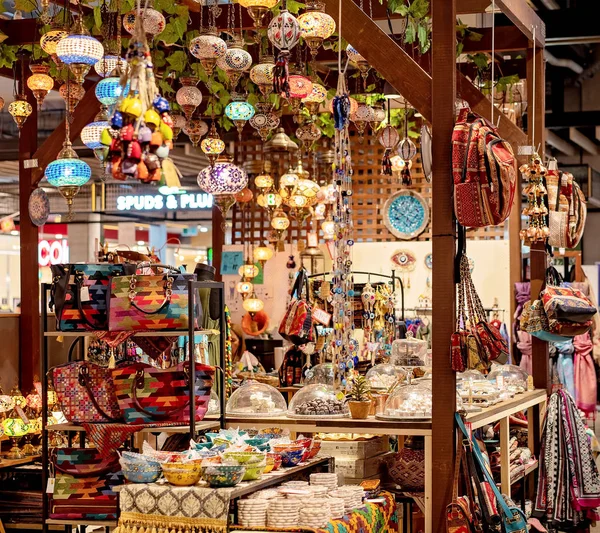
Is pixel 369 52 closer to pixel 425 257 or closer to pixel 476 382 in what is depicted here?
pixel 476 382

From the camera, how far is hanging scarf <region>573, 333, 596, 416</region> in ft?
37.3

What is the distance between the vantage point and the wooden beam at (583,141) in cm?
1731

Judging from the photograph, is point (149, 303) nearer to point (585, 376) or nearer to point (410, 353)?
point (410, 353)

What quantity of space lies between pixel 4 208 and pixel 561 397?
54.8 feet

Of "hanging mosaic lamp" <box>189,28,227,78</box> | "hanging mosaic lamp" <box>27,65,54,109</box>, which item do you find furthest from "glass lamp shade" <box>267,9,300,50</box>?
"hanging mosaic lamp" <box>27,65,54,109</box>

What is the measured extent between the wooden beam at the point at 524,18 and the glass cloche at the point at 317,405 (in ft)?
8.65

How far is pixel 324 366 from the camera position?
648cm

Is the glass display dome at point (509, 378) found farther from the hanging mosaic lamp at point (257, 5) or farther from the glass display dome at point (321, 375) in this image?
the hanging mosaic lamp at point (257, 5)

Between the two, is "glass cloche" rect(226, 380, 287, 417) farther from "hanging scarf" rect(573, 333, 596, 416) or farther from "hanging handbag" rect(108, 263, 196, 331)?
"hanging scarf" rect(573, 333, 596, 416)

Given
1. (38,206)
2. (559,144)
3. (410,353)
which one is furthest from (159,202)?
(410,353)

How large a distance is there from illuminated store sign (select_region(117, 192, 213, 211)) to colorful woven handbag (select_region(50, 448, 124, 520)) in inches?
477

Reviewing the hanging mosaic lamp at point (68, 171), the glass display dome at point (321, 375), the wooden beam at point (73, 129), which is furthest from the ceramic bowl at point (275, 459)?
the wooden beam at point (73, 129)

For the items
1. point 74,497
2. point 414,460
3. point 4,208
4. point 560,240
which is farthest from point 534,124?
point 4,208

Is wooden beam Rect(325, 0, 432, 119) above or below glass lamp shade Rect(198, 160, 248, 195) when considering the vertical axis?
above
